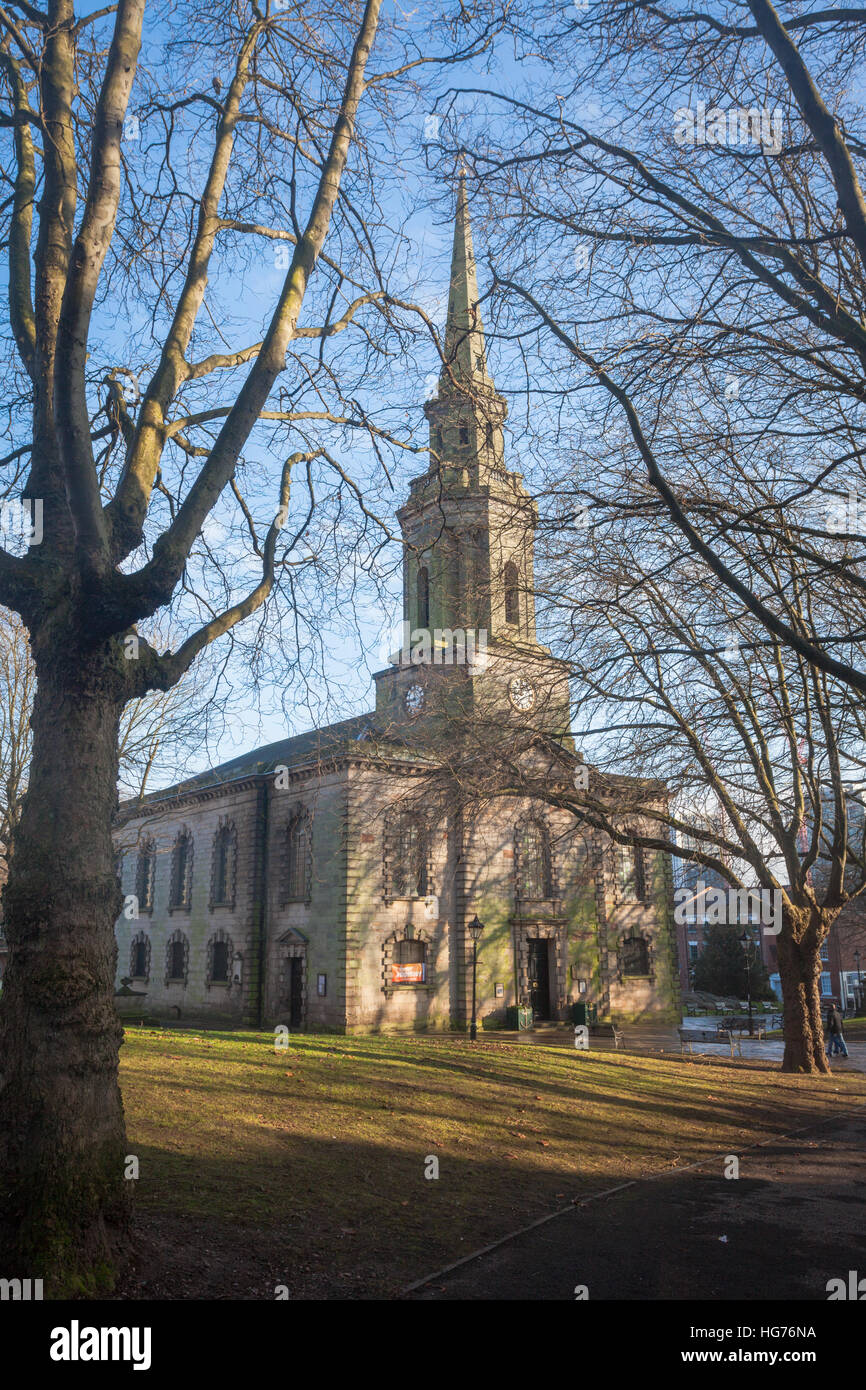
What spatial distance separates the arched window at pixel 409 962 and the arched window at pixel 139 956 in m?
16.6

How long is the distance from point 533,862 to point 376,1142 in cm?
2715

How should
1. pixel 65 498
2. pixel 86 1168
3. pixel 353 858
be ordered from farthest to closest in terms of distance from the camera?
pixel 353 858
pixel 65 498
pixel 86 1168

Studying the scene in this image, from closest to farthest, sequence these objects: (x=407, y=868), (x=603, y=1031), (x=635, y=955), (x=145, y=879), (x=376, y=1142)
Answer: (x=376, y=1142) < (x=603, y=1031) < (x=407, y=868) < (x=635, y=955) < (x=145, y=879)

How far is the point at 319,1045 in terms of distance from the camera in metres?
21.1

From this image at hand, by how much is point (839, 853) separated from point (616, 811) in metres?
5.34

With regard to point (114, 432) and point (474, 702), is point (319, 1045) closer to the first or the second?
point (474, 702)

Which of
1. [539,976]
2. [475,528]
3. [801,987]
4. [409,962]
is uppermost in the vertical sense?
[475,528]

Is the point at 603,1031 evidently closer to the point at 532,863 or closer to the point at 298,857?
the point at 532,863

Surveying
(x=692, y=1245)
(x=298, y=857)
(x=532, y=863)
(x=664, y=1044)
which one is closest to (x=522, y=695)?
(x=692, y=1245)

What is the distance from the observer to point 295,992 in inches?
1336

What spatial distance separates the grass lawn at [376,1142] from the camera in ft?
24.2

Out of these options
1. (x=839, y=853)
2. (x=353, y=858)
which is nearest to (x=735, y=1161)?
(x=839, y=853)

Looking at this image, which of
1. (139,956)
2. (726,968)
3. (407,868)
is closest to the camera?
(407,868)
